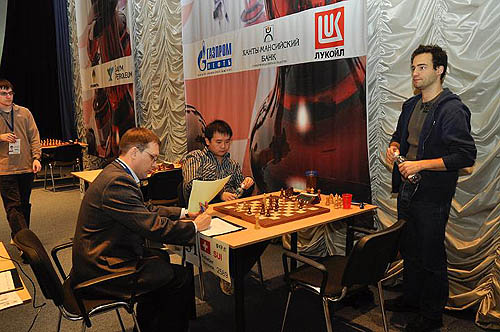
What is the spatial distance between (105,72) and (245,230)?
237 inches

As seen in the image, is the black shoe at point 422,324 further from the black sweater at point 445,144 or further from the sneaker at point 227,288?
the sneaker at point 227,288

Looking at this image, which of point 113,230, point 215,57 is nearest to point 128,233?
point 113,230

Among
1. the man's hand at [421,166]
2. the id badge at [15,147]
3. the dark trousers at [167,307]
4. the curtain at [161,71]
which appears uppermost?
the curtain at [161,71]

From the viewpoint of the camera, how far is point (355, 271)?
2.01 metres

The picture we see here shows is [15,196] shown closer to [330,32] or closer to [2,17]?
[330,32]

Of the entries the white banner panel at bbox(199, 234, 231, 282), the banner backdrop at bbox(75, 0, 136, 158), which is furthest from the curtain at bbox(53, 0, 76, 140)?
the white banner panel at bbox(199, 234, 231, 282)

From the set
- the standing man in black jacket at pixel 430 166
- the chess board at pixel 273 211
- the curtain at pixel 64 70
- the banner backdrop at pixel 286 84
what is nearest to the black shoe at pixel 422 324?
the standing man in black jacket at pixel 430 166

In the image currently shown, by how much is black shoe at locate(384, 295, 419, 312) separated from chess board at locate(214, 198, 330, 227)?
808 mm

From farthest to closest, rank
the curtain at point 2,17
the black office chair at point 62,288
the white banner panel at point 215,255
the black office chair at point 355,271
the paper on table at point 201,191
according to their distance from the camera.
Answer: the curtain at point 2,17 < the paper on table at point 201,191 < the white banner panel at point 215,255 < the black office chair at point 355,271 < the black office chair at point 62,288

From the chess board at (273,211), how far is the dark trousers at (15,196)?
7.93 feet

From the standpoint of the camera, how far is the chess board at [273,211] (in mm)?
2441

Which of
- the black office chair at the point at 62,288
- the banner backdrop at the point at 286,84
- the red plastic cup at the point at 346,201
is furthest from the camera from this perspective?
the banner backdrop at the point at 286,84

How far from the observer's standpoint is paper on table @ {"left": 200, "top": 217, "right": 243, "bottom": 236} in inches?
89.0

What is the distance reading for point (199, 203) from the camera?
8.13ft
